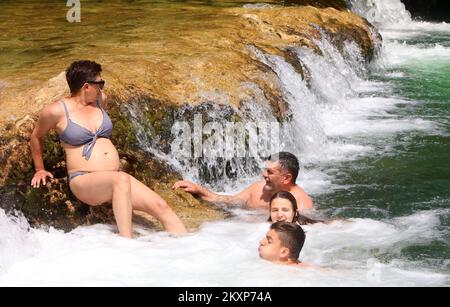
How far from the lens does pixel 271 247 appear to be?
22.8 ft

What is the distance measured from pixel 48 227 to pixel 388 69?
10.5 meters

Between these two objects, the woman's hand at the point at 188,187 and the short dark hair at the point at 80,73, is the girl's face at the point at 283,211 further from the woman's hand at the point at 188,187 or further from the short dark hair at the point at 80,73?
the short dark hair at the point at 80,73

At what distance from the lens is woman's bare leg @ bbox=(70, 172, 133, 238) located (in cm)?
741

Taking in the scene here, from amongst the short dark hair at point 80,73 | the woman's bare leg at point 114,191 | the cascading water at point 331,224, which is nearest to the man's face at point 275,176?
the cascading water at point 331,224

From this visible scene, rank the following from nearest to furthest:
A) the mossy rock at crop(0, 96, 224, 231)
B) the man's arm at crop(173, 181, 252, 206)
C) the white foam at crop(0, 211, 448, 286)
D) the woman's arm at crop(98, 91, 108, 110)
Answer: the white foam at crop(0, 211, 448, 286) < the mossy rock at crop(0, 96, 224, 231) < the woman's arm at crop(98, 91, 108, 110) < the man's arm at crop(173, 181, 252, 206)

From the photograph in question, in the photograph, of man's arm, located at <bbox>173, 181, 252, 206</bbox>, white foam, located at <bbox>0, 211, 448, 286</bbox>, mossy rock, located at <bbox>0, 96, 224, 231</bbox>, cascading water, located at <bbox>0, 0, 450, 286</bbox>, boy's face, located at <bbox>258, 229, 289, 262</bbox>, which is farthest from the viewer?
man's arm, located at <bbox>173, 181, 252, 206</bbox>

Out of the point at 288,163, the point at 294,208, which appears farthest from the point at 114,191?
the point at 288,163

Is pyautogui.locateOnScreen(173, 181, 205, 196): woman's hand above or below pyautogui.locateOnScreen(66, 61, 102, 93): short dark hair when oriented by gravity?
below

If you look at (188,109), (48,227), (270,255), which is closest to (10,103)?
(48,227)

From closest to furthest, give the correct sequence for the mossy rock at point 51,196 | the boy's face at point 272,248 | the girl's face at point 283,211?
the boy's face at point 272,248 < the girl's face at point 283,211 < the mossy rock at point 51,196

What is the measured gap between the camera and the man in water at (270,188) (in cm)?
841

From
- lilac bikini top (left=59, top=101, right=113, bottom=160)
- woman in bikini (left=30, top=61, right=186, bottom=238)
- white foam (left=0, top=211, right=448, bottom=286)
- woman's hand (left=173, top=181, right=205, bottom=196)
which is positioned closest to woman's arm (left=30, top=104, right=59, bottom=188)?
woman in bikini (left=30, top=61, right=186, bottom=238)

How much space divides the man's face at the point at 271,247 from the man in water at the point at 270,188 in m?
1.37

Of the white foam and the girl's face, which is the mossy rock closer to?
the white foam
